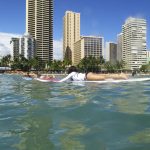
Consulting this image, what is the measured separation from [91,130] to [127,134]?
656 mm

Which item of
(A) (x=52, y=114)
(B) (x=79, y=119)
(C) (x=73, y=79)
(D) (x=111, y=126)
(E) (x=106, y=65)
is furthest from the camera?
(E) (x=106, y=65)

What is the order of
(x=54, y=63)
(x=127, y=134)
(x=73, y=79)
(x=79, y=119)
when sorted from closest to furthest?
(x=127, y=134), (x=79, y=119), (x=73, y=79), (x=54, y=63)

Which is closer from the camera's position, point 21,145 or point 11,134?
point 21,145

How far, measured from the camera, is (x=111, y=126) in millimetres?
6469

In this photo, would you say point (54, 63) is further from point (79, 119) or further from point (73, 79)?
point (79, 119)

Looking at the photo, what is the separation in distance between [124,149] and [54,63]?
172497 millimetres

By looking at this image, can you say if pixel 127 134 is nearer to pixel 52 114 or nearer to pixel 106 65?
pixel 52 114

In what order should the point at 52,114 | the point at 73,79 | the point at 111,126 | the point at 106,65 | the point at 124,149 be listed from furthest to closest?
the point at 106,65 < the point at 73,79 < the point at 52,114 < the point at 111,126 < the point at 124,149

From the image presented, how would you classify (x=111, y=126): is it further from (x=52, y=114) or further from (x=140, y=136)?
(x=52, y=114)

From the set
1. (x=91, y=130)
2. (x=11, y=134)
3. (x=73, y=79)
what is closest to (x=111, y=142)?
(x=91, y=130)

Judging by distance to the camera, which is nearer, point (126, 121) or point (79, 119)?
point (126, 121)

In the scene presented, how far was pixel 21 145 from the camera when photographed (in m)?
5.21

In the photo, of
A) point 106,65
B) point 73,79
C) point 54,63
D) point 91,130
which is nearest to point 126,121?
point 91,130

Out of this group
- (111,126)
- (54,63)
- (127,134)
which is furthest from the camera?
(54,63)
